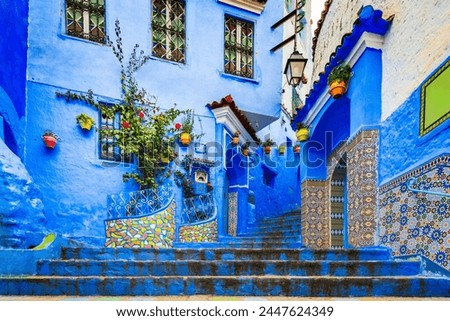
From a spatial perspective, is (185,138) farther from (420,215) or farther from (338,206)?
(420,215)

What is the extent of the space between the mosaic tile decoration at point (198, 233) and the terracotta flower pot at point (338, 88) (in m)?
4.04

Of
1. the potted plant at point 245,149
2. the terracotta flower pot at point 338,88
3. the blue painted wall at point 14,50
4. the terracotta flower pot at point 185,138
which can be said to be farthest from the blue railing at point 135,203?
the terracotta flower pot at point 338,88

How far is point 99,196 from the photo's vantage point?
7016mm

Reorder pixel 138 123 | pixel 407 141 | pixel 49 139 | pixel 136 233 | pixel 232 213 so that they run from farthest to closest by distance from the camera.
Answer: pixel 232 213 → pixel 138 123 → pixel 49 139 → pixel 136 233 → pixel 407 141

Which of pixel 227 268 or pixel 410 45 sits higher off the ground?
pixel 410 45

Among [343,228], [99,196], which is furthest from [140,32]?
[343,228]

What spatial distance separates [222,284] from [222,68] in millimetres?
7151

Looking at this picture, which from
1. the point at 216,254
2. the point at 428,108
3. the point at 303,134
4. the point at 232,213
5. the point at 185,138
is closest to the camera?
the point at 428,108

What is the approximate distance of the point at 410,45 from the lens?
11.1 ft

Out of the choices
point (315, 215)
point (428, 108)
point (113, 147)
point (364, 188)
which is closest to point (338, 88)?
point (364, 188)

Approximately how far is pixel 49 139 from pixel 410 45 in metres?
6.17

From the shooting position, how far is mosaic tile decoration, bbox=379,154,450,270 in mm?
2684

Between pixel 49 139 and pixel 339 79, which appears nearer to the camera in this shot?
pixel 339 79
